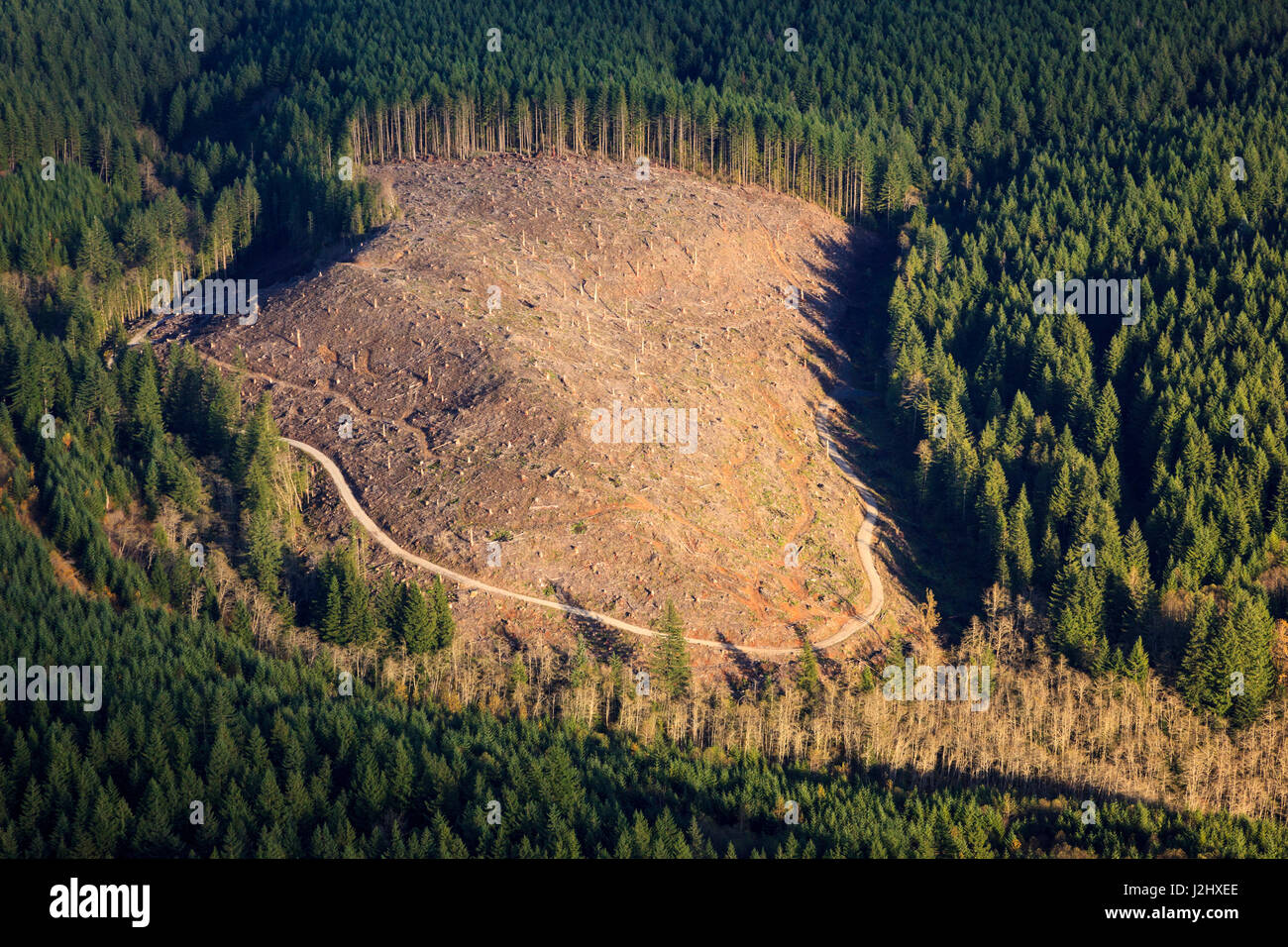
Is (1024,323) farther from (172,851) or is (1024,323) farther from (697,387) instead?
(172,851)

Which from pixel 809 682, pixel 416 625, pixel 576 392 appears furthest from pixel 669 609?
pixel 576 392

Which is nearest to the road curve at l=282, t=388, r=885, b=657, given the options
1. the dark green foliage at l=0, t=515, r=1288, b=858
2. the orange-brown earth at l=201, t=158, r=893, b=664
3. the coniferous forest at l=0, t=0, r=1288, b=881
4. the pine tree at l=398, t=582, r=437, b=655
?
the orange-brown earth at l=201, t=158, r=893, b=664

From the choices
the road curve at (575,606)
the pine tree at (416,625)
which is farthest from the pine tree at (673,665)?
the pine tree at (416,625)

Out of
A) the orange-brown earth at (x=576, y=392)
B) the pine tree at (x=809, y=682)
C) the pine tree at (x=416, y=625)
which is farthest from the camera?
the orange-brown earth at (x=576, y=392)

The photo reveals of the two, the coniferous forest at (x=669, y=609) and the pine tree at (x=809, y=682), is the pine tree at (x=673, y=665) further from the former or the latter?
the pine tree at (x=809, y=682)

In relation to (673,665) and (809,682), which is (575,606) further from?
(809,682)

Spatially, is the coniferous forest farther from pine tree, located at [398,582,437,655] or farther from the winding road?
the winding road
